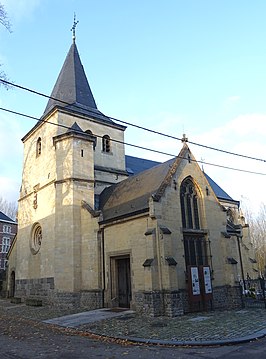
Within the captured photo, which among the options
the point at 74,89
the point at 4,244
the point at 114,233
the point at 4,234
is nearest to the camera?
the point at 114,233

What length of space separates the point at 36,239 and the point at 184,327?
15.0 metres

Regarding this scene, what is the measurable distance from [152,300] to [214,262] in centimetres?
502

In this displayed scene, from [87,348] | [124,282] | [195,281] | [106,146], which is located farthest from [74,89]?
[87,348]

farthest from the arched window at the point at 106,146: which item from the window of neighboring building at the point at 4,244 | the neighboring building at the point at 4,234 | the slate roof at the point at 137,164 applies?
the window of neighboring building at the point at 4,244

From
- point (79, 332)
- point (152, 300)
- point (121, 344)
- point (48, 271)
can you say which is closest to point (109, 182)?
point (48, 271)

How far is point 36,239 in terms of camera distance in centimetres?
2327

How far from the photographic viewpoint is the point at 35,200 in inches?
915

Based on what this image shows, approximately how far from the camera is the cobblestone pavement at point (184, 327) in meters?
9.66

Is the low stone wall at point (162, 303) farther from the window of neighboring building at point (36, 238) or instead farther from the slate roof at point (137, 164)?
the slate roof at point (137, 164)

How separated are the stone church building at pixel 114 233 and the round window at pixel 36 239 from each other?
7 cm

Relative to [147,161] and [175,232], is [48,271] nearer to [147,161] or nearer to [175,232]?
[175,232]

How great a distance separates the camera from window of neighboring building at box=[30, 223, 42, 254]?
22.7 m

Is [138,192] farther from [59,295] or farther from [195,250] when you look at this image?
[59,295]

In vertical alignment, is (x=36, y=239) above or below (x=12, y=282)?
above
